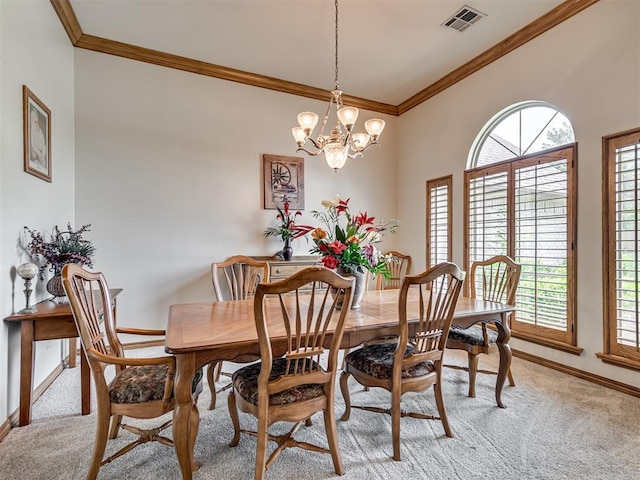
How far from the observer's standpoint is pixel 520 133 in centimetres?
355

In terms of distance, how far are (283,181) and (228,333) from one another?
3014 mm

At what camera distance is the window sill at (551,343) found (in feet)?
9.61

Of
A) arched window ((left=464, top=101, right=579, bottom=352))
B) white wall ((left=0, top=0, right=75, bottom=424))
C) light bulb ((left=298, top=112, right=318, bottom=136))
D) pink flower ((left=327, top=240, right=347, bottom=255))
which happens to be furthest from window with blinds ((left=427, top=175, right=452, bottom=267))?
white wall ((left=0, top=0, right=75, bottom=424))

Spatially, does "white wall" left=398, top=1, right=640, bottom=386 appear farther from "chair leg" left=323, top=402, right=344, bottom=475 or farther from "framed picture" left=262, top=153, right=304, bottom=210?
"chair leg" left=323, top=402, right=344, bottom=475

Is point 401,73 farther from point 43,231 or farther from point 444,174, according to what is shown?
point 43,231

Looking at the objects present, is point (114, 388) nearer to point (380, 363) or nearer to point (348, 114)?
point (380, 363)

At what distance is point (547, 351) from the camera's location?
10.4 ft

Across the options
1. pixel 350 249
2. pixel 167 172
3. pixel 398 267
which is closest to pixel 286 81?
pixel 167 172

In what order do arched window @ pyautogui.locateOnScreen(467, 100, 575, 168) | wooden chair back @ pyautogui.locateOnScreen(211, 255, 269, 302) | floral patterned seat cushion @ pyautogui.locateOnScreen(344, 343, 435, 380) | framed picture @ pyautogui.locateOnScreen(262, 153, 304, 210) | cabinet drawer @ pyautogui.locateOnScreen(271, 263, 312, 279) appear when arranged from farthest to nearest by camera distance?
framed picture @ pyautogui.locateOnScreen(262, 153, 304, 210) → cabinet drawer @ pyautogui.locateOnScreen(271, 263, 312, 279) → arched window @ pyautogui.locateOnScreen(467, 100, 575, 168) → wooden chair back @ pyautogui.locateOnScreen(211, 255, 269, 302) → floral patterned seat cushion @ pyautogui.locateOnScreen(344, 343, 435, 380)

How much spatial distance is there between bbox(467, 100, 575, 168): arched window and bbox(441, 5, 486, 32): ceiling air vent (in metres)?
0.97

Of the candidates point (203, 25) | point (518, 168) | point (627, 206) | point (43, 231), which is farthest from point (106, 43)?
point (627, 206)

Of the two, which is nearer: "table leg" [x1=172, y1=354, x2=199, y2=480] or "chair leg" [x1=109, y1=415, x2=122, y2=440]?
"table leg" [x1=172, y1=354, x2=199, y2=480]

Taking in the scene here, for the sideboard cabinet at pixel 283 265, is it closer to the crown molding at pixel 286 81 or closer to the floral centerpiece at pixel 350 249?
the floral centerpiece at pixel 350 249

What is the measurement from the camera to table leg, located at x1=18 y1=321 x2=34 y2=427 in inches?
84.4
